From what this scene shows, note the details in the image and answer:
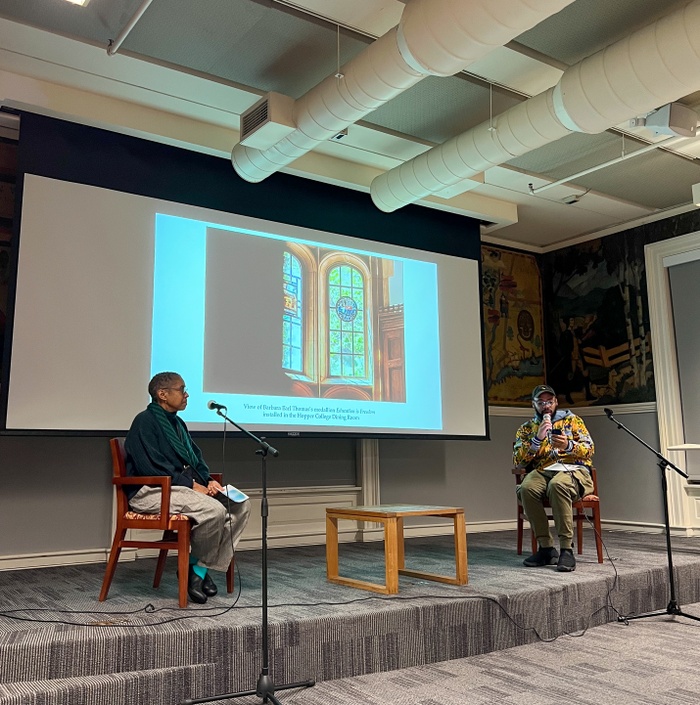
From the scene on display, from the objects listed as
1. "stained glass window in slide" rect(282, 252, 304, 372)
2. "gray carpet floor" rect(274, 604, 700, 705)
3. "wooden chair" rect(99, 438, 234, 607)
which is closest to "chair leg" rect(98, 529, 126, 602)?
"wooden chair" rect(99, 438, 234, 607)

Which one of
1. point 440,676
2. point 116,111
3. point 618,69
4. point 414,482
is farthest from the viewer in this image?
point 414,482

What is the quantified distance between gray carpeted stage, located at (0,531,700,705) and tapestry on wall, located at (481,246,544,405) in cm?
276

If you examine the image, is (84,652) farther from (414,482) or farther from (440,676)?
(414,482)

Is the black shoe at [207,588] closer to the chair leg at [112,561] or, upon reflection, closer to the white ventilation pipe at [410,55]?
the chair leg at [112,561]

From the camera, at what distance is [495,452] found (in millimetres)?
6785

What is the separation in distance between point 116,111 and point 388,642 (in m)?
3.61

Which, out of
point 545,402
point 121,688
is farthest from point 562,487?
point 121,688

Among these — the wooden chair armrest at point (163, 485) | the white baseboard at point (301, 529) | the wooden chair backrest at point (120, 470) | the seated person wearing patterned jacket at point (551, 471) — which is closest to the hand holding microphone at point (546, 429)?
the seated person wearing patterned jacket at point (551, 471)

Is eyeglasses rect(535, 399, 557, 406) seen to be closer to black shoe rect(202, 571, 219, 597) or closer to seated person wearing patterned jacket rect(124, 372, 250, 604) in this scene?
seated person wearing patterned jacket rect(124, 372, 250, 604)

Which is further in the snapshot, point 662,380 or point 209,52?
point 662,380

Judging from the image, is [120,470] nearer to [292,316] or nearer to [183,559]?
[183,559]

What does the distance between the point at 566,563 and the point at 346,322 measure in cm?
239

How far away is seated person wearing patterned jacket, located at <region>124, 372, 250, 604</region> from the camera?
3232 mm

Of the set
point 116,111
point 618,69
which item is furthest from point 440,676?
point 116,111
